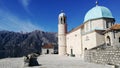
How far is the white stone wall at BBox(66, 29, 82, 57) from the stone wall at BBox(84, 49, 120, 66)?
713 inches

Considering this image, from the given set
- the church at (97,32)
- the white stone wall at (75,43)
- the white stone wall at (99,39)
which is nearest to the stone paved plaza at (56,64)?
the church at (97,32)

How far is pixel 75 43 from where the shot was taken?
4666cm

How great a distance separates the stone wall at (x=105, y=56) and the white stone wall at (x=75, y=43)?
59.5 ft

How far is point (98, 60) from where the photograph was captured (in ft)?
70.7

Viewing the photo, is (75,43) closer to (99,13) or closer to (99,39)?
(99,13)

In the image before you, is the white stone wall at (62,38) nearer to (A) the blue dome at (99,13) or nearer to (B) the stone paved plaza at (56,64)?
(A) the blue dome at (99,13)

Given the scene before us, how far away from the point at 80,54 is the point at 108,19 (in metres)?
11.0

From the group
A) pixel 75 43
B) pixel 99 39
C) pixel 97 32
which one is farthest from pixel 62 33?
A: pixel 99 39

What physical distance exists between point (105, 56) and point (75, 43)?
2660 centimetres

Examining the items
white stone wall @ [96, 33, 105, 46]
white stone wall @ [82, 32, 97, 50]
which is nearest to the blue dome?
white stone wall @ [82, 32, 97, 50]

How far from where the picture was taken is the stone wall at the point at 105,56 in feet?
59.5

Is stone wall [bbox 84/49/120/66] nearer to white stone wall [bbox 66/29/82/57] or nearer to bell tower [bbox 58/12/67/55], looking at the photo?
white stone wall [bbox 66/29/82/57]

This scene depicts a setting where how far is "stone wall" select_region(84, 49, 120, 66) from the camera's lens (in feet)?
59.5

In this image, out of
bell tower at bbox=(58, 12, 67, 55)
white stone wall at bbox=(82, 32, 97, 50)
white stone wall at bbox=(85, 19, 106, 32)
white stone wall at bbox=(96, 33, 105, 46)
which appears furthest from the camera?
bell tower at bbox=(58, 12, 67, 55)
